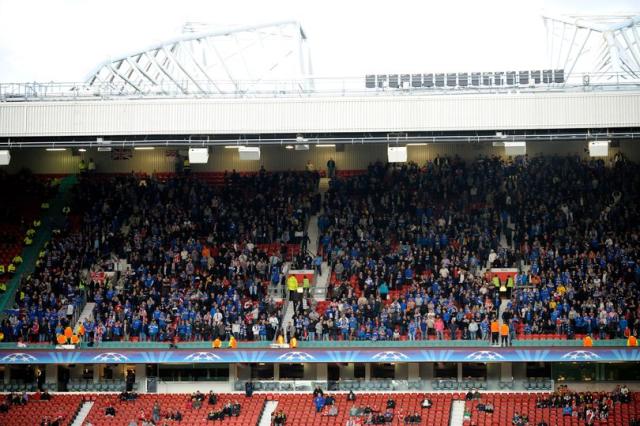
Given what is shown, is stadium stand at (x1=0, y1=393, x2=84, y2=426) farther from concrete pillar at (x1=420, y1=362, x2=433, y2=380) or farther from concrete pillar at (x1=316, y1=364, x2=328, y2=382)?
concrete pillar at (x1=420, y1=362, x2=433, y2=380)

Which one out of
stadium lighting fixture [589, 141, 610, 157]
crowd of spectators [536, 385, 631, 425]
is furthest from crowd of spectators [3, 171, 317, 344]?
stadium lighting fixture [589, 141, 610, 157]

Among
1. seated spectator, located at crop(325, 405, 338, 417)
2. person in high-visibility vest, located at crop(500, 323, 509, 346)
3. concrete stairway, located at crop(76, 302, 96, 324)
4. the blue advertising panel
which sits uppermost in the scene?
concrete stairway, located at crop(76, 302, 96, 324)

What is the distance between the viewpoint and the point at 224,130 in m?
46.3

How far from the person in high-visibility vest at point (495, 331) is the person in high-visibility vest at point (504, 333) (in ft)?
0.51

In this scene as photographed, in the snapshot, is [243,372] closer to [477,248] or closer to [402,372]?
[402,372]

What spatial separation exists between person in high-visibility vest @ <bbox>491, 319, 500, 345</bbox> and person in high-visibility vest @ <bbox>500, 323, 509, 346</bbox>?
0.51 ft

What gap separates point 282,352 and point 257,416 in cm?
262

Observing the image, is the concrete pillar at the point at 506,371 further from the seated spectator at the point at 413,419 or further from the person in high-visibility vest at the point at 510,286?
the seated spectator at the point at 413,419

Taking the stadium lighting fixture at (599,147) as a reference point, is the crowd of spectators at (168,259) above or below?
below

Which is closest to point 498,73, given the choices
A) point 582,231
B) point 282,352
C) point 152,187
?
Answer: point 582,231

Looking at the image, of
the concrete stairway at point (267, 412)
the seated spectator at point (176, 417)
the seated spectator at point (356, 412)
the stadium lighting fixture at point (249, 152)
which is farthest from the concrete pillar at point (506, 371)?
the stadium lighting fixture at point (249, 152)

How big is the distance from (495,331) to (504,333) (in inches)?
13.6

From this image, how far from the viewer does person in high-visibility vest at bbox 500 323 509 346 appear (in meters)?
44.2

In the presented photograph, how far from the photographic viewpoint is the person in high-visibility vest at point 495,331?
4428 cm
